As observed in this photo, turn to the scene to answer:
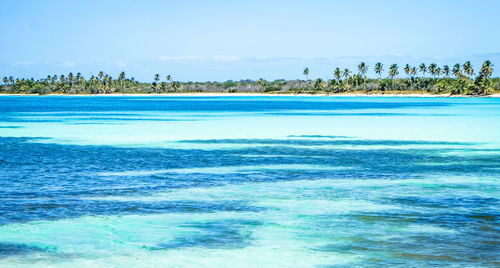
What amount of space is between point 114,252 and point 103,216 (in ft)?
9.05

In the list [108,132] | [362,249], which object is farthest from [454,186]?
[108,132]

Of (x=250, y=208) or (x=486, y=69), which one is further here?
(x=486, y=69)

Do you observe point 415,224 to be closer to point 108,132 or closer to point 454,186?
point 454,186

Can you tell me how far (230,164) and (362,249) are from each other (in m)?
12.2

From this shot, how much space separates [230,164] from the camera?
22750 mm

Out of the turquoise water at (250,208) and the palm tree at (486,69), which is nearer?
the turquoise water at (250,208)

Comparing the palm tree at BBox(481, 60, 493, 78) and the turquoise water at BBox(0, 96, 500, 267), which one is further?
the palm tree at BBox(481, 60, 493, 78)

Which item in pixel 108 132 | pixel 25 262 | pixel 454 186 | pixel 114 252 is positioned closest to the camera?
pixel 25 262

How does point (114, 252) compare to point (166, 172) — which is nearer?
point (114, 252)

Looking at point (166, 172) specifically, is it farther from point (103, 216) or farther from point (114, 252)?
point (114, 252)

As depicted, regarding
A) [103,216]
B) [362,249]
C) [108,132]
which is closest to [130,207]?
[103,216]

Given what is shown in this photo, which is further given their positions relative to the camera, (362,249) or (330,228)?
(330,228)

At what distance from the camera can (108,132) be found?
139 ft

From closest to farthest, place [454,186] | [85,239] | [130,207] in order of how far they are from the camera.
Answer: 1. [85,239]
2. [130,207]
3. [454,186]
